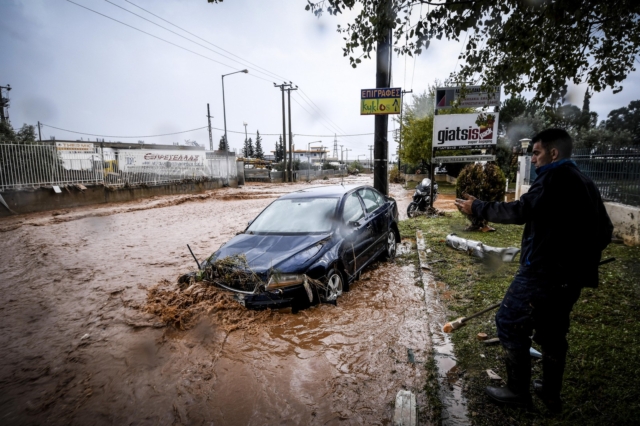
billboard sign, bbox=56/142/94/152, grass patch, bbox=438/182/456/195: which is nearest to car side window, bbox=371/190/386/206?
grass patch, bbox=438/182/456/195

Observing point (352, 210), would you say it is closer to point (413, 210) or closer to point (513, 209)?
point (513, 209)

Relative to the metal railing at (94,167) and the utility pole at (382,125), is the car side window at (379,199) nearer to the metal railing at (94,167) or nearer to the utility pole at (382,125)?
the utility pole at (382,125)

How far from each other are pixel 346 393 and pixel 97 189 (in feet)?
54.2

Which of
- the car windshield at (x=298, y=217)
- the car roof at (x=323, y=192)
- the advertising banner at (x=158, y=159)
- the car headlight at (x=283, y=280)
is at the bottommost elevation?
the car headlight at (x=283, y=280)

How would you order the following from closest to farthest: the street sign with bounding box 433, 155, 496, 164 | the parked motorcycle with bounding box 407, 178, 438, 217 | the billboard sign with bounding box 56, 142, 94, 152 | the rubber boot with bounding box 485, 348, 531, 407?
the rubber boot with bounding box 485, 348, 531, 407, the street sign with bounding box 433, 155, 496, 164, the parked motorcycle with bounding box 407, 178, 438, 217, the billboard sign with bounding box 56, 142, 94, 152

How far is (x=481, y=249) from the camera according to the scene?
5.98m

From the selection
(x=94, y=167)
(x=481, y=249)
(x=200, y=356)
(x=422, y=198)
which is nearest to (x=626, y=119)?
(x=422, y=198)

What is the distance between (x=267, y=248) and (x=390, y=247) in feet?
9.92

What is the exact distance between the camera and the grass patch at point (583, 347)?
7.50 ft

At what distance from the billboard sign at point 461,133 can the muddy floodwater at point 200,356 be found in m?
4.96

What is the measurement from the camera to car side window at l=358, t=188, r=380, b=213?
19.8 ft

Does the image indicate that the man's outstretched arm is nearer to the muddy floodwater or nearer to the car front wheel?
the muddy floodwater

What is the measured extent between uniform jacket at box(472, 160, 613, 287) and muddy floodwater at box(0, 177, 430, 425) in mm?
1459

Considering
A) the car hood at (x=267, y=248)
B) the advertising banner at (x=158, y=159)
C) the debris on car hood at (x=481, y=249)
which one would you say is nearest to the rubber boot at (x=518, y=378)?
the car hood at (x=267, y=248)
